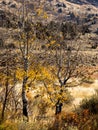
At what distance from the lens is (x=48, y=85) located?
20.6 meters

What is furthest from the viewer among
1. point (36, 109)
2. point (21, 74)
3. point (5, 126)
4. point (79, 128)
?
point (36, 109)

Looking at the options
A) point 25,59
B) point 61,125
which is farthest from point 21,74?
point 61,125

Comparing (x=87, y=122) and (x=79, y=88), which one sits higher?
(x=87, y=122)

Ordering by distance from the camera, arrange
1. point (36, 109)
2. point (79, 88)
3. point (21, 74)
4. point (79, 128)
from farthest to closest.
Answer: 1. point (79, 88)
2. point (36, 109)
3. point (21, 74)
4. point (79, 128)

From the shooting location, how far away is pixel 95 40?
71.0m

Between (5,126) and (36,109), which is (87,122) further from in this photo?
(36,109)

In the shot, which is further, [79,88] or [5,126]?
[79,88]

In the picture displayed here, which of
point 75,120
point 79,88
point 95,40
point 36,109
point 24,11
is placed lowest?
point 95,40

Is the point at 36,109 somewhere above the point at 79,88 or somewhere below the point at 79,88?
above

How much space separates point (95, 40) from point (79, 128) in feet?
194

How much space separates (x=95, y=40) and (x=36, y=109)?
167 feet

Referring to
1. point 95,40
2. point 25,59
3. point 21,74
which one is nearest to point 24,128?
point 21,74

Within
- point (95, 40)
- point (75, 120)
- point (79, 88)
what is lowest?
point (95, 40)

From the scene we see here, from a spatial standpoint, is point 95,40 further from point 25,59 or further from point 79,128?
point 79,128
